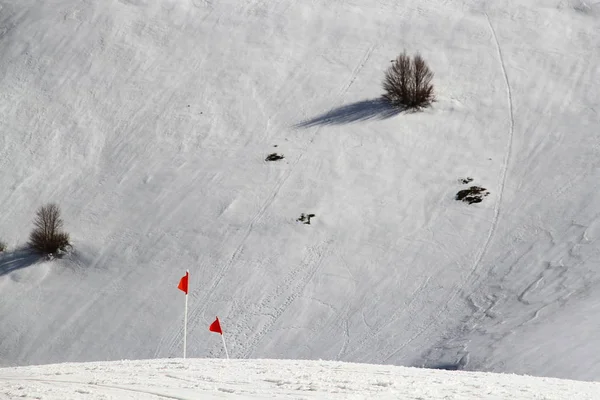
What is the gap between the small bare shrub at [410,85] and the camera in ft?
88.2

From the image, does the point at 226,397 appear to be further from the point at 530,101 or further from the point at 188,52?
the point at 188,52

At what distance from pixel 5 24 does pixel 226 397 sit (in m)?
23.8

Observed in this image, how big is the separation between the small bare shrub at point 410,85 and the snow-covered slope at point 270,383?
1397 cm

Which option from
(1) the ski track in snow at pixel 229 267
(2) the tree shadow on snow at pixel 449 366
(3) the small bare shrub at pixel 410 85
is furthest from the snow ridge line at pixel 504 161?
(1) the ski track in snow at pixel 229 267

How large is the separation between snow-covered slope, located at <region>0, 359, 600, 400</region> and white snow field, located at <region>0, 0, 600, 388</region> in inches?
173

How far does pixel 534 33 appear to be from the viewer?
2930 centimetres

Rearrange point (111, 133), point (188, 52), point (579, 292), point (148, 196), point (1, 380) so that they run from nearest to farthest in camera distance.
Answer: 1. point (1, 380)
2. point (579, 292)
3. point (148, 196)
4. point (111, 133)
5. point (188, 52)

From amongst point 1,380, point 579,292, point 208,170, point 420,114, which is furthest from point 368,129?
point 1,380

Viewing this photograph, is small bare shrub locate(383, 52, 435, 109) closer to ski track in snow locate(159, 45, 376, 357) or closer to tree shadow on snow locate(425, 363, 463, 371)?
ski track in snow locate(159, 45, 376, 357)

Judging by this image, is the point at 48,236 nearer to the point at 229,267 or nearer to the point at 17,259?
the point at 17,259

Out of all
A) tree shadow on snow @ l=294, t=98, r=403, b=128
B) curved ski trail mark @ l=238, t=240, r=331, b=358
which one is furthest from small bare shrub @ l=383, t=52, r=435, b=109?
curved ski trail mark @ l=238, t=240, r=331, b=358

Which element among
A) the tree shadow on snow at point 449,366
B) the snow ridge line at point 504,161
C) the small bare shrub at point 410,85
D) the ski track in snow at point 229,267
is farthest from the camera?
the small bare shrub at point 410,85

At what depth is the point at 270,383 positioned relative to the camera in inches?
480

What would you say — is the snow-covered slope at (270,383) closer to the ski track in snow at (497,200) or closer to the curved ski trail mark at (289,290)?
the ski track in snow at (497,200)
